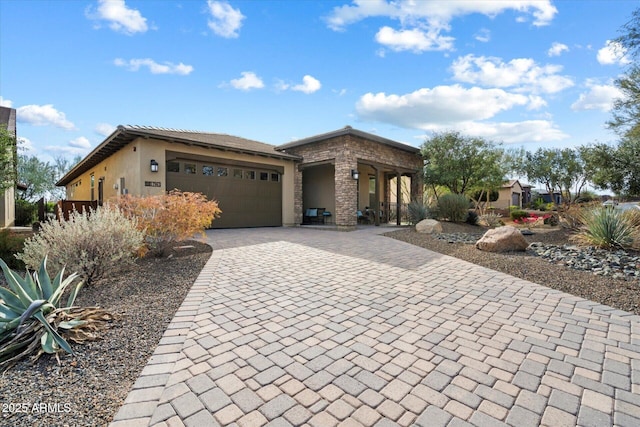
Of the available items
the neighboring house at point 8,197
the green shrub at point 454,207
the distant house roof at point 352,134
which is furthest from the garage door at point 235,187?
the green shrub at point 454,207

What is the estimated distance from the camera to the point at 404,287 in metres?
4.33

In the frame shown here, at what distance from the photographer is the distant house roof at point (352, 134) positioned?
1158 centimetres

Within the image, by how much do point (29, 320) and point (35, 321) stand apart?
0.06 m

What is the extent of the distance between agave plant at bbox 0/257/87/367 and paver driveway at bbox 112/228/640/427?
89 centimetres

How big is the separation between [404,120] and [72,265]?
617 inches

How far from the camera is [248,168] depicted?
1285cm

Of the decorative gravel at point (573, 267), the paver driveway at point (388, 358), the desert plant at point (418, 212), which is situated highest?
the desert plant at point (418, 212)

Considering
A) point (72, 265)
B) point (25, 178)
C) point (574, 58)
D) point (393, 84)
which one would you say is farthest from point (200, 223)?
point (25, 178)

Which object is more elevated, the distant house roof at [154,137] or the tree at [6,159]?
the distant house roof at [154,137]

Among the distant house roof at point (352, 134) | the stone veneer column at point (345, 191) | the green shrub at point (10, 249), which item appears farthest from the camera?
the stone veneer column at point (345, 191)

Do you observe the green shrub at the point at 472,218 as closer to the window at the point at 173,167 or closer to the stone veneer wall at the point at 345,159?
the stone veneer wall at the point at 345,159

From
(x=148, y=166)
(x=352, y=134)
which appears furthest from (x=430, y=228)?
(x=148, y=166)

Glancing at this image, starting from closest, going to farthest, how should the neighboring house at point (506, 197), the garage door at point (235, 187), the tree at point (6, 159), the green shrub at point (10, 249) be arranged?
the green shrub at point (10, 249)
the tree at point (6, 159)
the garage door at point (235, 187)
the neighboring house at point (506, 197)

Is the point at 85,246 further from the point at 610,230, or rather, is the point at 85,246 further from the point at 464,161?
the point at 464,161
